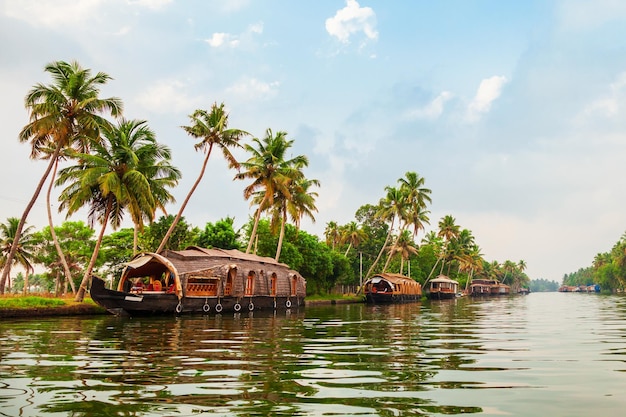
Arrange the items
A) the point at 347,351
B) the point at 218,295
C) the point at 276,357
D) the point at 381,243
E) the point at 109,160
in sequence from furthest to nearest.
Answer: the point at 381,243, the point at 109,160, the point at 218,295, the point at 347,351, the point at 276,357

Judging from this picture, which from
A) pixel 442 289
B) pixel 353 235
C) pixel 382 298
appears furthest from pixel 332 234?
pixel 382 298

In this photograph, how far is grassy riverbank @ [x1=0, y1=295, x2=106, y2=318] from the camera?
1961 centimetres

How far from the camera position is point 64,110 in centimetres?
2562

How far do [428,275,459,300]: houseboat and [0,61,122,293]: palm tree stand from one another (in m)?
48.2

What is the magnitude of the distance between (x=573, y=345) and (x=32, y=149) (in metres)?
25.6

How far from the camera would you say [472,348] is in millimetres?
9852

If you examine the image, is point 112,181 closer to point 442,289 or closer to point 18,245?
point 18,245

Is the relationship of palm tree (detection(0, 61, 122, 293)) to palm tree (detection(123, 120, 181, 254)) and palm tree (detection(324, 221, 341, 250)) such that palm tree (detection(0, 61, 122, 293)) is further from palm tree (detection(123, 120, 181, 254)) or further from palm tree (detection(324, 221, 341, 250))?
palm tree (detection(324, 221, 341, 250))

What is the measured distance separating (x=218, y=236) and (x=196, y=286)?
1408 cm

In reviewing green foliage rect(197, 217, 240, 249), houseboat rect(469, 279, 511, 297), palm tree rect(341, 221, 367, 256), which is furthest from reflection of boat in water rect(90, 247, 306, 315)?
houseboat rect(469, 279, 511, 297)

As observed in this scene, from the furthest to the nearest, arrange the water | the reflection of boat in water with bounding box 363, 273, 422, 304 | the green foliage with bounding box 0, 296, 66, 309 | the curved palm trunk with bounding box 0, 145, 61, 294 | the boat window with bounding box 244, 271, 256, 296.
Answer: the reflection of boat in water with bounding box 363, 273, 422, 304, the boat window with bounding box 244, 271, 256, 296, the curved palm trunk with bounding box 0, 145, 61, 294, the green foliage with bounding box 0, 296, 66, 309, the water

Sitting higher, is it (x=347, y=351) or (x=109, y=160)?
(x=109, y=160)

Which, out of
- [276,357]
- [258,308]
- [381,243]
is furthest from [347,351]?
[381,243]

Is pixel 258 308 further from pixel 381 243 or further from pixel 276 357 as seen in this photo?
pixel 381 243
